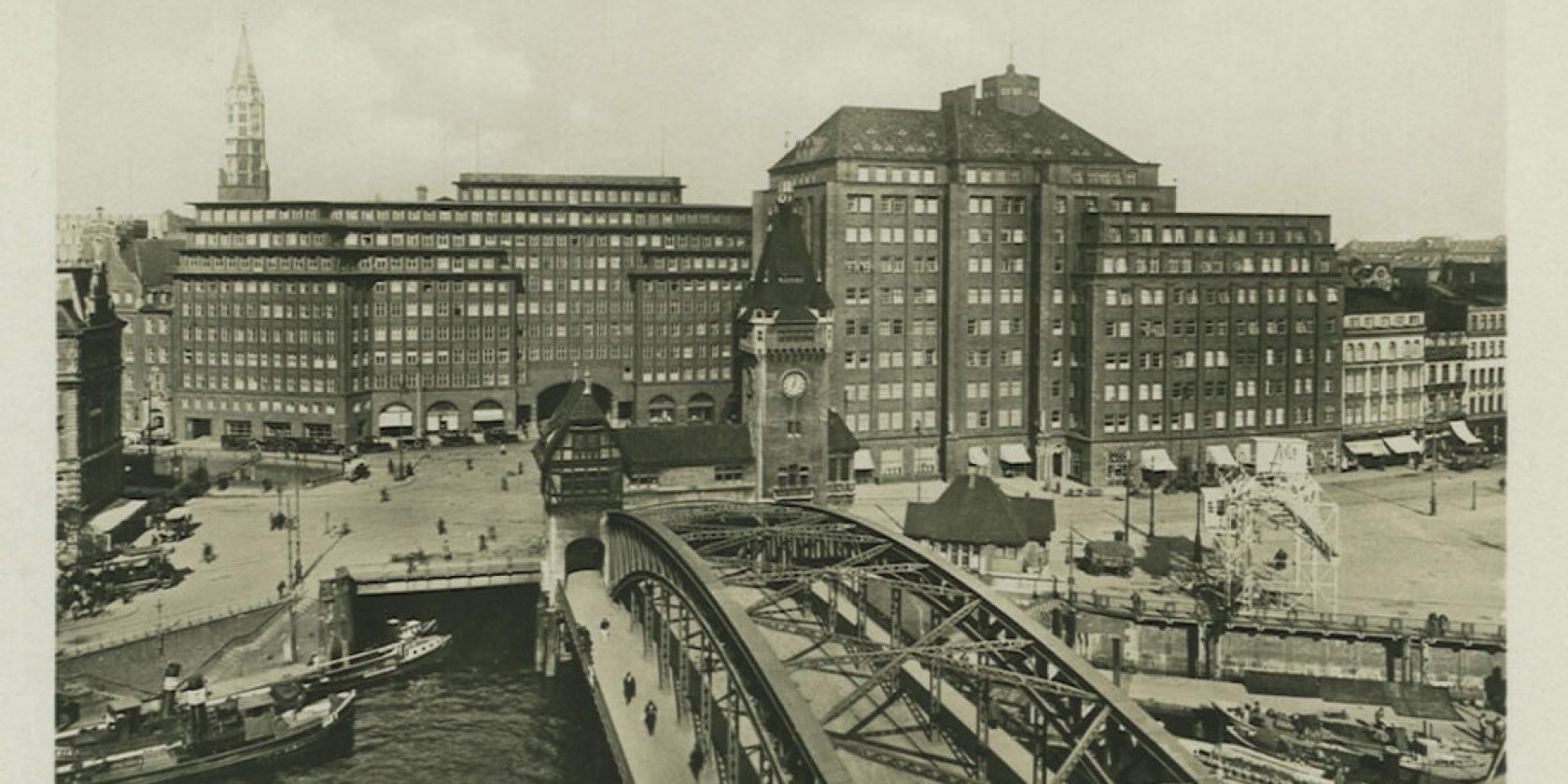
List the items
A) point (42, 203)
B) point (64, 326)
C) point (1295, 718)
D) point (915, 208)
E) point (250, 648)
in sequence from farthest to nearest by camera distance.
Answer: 1. point (915, 208)
2. point (64, 326)
3. point (250, 648)
4. point (1295, 718)
5. point (42, 203)

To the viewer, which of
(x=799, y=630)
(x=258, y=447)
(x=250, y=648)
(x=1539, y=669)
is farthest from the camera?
(x=258, y=447)

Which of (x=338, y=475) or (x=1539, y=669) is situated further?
(x=338, y=475)

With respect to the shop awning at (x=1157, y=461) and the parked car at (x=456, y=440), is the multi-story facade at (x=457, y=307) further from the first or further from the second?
the shop awning at (x=1157, y=461)

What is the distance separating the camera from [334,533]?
2997 inches

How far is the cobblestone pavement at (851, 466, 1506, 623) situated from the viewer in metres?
64.7

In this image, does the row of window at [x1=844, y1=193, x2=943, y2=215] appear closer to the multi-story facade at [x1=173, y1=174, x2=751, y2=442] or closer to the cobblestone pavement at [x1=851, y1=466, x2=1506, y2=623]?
the cobblestone pavement at [x1=851, y1=466, x2=1506, y2=623]

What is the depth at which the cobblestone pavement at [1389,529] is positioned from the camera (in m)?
64.7

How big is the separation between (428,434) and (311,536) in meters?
36.8

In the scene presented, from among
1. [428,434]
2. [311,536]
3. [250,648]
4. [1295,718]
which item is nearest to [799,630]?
[1295,718]

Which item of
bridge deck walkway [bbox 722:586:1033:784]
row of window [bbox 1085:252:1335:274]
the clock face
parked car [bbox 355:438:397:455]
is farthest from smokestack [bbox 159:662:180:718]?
row of window [bbox 1085:252:1335:274]

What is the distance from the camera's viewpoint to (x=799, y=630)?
42312mm

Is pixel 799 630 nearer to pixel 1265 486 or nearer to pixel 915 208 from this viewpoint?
pixel 1265 486

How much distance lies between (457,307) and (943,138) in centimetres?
4488

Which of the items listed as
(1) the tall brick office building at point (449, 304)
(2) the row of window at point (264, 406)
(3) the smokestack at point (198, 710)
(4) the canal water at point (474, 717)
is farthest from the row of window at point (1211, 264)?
(3) the smokestack at point (198, 710)
